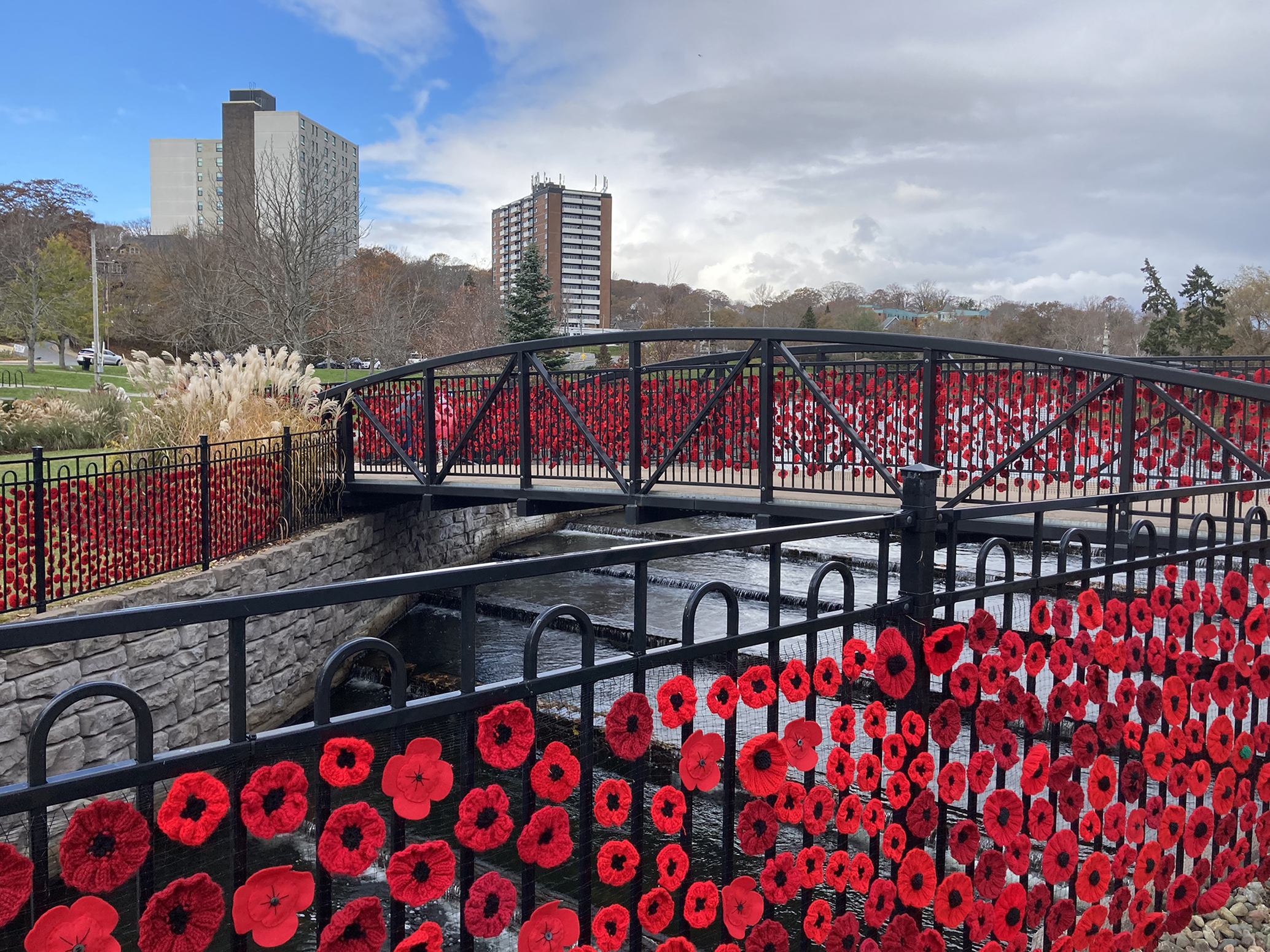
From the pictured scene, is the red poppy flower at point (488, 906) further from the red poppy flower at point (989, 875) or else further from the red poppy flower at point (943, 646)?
the red poppy flower at point (989, 875)

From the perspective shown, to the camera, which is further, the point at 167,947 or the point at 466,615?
the point at 466,615

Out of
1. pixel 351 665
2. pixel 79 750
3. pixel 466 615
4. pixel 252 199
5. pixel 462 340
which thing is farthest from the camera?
pixel 462 340

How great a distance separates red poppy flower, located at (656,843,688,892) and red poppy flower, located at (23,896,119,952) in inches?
43.9

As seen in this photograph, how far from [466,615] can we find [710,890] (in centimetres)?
99

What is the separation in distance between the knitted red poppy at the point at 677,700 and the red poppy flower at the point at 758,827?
1.09ft

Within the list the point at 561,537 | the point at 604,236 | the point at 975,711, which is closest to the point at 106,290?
the point at 561,537

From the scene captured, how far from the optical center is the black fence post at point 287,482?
35.0 ft

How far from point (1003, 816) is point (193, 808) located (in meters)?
2.21

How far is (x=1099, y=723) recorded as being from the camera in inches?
114

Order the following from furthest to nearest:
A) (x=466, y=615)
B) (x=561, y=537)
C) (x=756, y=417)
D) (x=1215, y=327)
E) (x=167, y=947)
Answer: (x=1215, y=327)
(x=561, y=537)
(x=756, y=417)
(x=466, y=615)
(x=167, y=947)

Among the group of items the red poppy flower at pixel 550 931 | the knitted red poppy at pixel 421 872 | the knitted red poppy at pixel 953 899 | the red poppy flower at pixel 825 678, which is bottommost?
the knitted red poppy at pixel 953 899

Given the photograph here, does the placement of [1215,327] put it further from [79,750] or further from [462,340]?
[79,750]

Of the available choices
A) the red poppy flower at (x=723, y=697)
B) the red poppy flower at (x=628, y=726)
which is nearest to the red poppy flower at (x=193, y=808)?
the red poppy flower at (x=628, y=726)

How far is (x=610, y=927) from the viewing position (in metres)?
2.01
